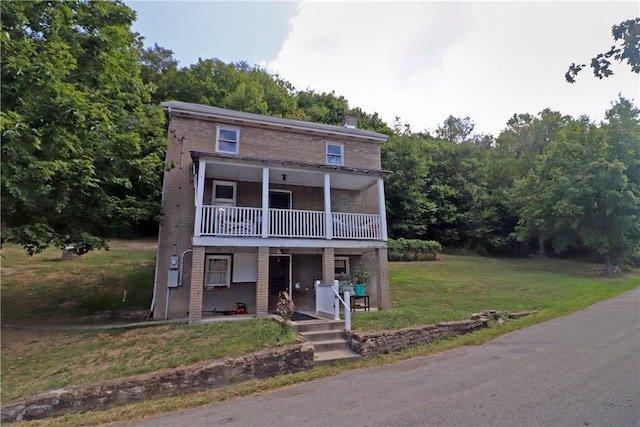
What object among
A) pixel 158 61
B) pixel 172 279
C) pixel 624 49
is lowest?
pixel 172 279

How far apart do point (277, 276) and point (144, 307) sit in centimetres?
499

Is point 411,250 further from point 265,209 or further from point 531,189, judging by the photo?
point 265,209

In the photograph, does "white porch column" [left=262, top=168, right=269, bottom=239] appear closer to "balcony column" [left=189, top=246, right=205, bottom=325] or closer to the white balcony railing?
the white balcony railing

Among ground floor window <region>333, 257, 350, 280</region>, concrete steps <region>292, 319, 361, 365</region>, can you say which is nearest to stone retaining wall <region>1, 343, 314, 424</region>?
concrete steps <region>292, 319, 361, 365</region>

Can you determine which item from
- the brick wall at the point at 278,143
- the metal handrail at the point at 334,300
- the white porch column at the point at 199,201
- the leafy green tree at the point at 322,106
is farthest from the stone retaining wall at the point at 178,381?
the leafy green tree at the point at 322,106

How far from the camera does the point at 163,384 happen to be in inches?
239

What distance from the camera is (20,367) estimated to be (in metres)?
7.04

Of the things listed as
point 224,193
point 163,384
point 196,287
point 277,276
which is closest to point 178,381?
point 163,384

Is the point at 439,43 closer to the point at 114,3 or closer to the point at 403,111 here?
the point at 114,3

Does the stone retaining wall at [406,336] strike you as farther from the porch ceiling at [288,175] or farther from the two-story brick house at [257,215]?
the porch ceiling at [288,175]

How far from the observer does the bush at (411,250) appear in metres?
24.1

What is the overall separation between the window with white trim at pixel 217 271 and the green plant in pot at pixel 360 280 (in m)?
4.79

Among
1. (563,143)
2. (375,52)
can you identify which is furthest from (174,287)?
(563,143)

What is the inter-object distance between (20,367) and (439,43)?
15623 mm
